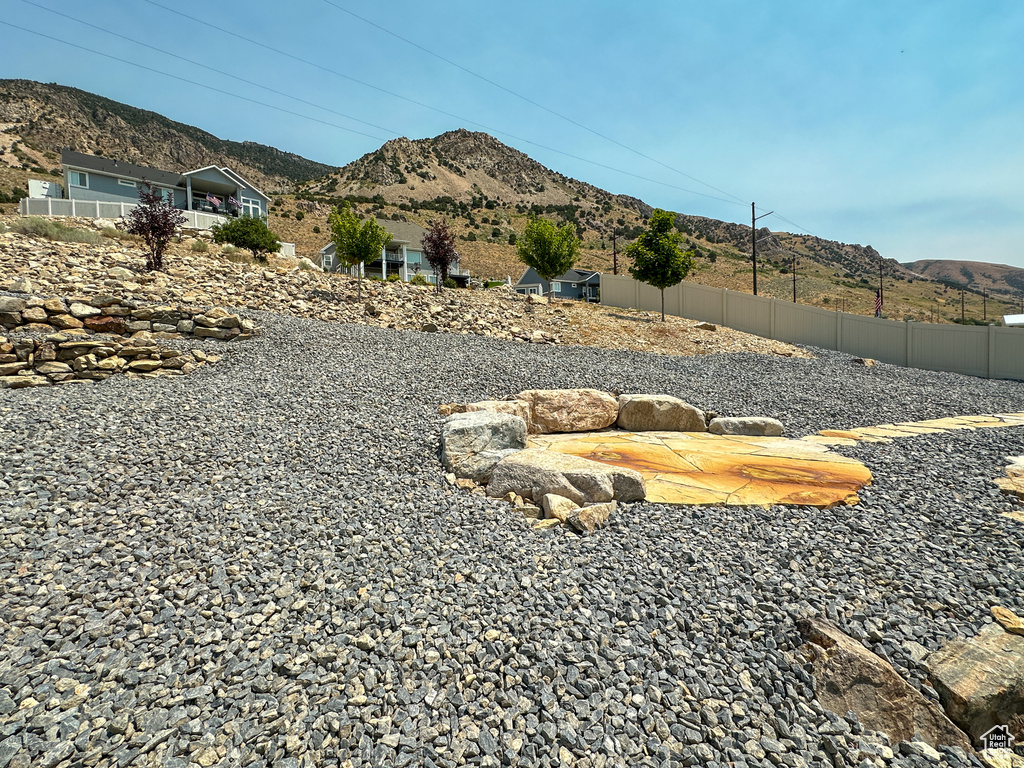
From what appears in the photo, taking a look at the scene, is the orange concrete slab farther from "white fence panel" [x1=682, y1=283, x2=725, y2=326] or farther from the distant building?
the distant building

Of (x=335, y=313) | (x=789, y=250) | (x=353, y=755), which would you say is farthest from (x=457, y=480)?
(x=789, y=250)

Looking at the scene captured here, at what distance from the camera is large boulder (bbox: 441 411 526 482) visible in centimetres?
466

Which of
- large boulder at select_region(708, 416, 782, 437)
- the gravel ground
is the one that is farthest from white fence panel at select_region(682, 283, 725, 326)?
the gravel ground

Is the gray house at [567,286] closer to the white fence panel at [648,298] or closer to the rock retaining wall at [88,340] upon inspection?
the white fence panel at [648,298]

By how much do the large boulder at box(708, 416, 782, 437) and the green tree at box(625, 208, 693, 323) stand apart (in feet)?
46.6

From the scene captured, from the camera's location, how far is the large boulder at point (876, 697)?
6.67 ft

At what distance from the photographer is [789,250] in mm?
73812

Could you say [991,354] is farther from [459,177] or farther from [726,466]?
[459,177]

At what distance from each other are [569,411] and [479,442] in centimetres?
238

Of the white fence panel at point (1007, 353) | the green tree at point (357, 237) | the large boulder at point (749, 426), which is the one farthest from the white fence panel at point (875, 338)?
Result: the green tree at point (357, 237)

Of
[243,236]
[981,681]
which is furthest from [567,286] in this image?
[981,681]

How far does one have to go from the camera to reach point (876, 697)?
211 cm

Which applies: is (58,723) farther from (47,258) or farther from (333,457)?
(47,258)

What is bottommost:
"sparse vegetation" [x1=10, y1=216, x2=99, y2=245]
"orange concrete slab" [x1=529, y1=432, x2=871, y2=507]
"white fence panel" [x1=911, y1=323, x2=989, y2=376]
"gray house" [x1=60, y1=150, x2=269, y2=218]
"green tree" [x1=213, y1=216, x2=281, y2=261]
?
"orange concrete slab" [x1=529, y1=432, x2=871, y2=507]
